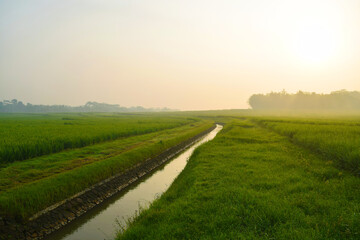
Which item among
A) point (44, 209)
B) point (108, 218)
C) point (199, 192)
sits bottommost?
point (108, 218)

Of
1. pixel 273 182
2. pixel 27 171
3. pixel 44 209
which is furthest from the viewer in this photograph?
pixel 27 171

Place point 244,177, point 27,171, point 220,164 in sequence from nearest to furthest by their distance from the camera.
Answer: point 244,177
point 27,171
point 220,164

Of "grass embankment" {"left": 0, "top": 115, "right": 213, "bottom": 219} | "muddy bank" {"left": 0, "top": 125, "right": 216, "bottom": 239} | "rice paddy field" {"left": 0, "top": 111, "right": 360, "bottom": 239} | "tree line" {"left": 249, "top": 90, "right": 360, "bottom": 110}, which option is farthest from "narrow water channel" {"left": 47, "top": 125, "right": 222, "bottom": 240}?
"tree line" {"left": 249, "top": 90, "right": 360, "bottom": 110}

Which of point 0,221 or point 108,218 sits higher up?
point 0,221

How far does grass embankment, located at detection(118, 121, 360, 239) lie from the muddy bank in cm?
372

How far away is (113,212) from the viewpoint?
1001 cm

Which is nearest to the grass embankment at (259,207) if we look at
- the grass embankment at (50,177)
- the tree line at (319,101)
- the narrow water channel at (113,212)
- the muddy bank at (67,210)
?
the narrow water channel at (113,212)

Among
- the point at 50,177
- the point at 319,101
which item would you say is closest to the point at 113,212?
the point at 50,177

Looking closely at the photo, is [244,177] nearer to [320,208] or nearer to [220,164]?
[220,164]

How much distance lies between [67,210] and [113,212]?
6.90 ft

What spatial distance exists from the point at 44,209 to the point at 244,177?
933 centimetres

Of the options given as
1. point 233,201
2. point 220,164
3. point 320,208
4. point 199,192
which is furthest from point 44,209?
point 320,208

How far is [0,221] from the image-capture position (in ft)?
23.1

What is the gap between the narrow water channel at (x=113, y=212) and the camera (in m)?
8.20
